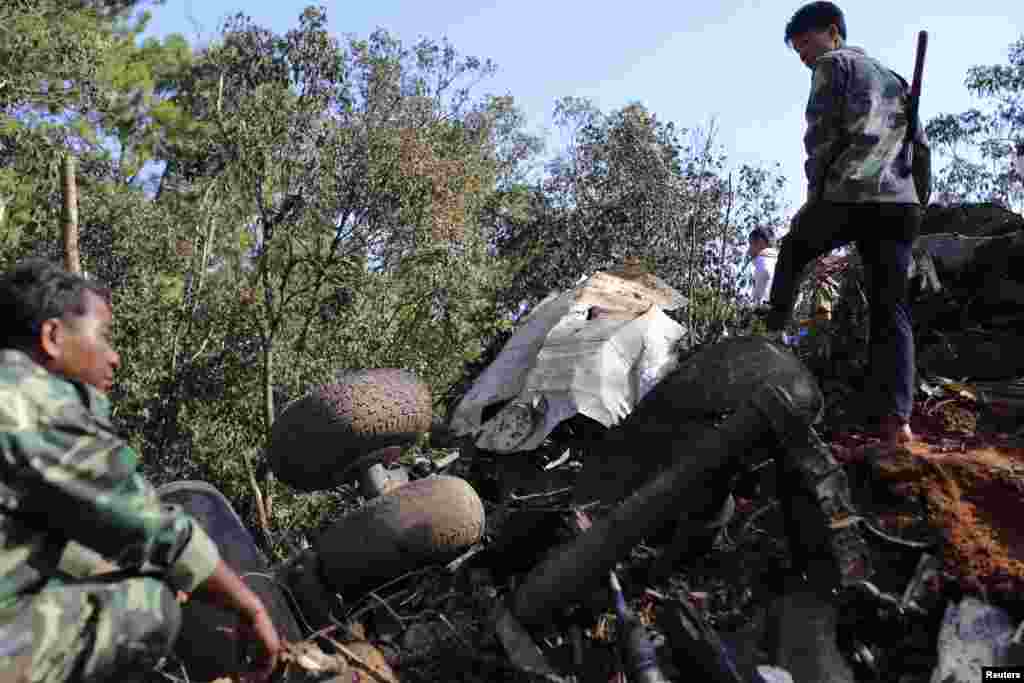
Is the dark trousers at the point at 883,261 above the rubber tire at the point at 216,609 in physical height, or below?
above

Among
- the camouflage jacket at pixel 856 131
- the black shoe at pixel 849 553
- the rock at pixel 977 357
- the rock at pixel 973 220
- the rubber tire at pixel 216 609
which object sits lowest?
the rubber tire at pixel 216 609

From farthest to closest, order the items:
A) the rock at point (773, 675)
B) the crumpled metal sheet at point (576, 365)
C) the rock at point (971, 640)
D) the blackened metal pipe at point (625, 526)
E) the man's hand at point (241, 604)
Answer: the crumpled metal sheet at point (576, 365), the blackened metal pipe at point (625, 526), the rock at point (971, 640), the rock at point (773, 675), the man's hand at point (241, 604)

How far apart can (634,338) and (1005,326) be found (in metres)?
2.20

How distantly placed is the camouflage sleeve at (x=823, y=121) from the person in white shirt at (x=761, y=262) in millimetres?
3658

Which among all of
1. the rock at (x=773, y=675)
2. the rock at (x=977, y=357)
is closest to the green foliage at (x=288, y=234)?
the rock at (x=977, y=357)

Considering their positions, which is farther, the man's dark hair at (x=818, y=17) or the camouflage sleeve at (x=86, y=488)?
the man's dark hair at (x=818, y=17)

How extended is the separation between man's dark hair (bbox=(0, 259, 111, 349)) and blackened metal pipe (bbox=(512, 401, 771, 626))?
6.73 ft

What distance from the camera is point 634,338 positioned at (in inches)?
266

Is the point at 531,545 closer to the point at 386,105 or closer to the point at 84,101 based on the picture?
the point at 386,105

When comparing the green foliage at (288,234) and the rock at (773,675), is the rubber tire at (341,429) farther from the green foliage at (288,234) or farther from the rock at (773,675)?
the green foliage at (288,234)

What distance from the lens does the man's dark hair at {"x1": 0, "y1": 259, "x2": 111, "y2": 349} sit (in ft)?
7.96

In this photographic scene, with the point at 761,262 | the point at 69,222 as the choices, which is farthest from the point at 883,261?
the point at 69,222

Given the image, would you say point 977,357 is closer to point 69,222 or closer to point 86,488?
point 86,488

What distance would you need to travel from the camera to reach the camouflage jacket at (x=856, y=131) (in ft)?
14.2
